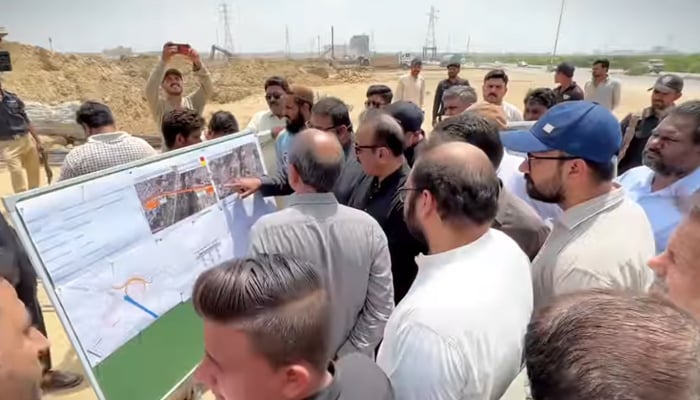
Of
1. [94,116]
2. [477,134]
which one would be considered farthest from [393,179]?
[94,116]

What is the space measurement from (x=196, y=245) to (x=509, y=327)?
1.73m

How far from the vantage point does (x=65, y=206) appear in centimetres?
205

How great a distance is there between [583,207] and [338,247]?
103cm

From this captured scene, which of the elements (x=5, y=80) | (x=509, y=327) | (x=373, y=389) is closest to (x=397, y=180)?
(x=509, y=327)

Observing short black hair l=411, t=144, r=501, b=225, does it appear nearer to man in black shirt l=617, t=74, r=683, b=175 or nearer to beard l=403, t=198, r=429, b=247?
beard l=403, t=198, r=429, b=247

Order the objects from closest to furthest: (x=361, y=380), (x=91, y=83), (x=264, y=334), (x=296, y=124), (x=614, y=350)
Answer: (x=614, y=350), (x=264, y=334), (x=361, y=380), (x=296, y=124), (x=91, y=83)

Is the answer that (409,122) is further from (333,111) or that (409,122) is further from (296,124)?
(296,124)

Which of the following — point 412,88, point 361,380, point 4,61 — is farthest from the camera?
point 412,88

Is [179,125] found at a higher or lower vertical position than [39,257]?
higher

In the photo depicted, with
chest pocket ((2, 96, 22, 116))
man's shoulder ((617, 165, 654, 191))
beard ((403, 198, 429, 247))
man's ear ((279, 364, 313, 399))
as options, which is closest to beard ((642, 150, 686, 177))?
man's shoulder ((617, 165, 654, 191))

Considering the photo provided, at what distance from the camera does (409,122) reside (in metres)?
3.96

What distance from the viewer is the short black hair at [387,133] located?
9.55 ft

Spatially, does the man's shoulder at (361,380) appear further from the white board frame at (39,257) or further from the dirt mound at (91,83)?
the dirt mound at (91,83)

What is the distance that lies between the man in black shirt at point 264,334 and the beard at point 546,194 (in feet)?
4.41
